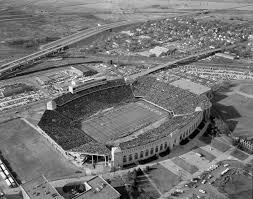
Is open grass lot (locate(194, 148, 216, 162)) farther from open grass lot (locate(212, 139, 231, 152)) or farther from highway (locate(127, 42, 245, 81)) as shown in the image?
highway (locate(127, 42, 245, 81))

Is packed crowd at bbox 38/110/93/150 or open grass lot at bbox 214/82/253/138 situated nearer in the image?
packed crowd at bbox 38/110/93/150

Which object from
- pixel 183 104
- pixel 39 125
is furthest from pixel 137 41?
pixel 39 125

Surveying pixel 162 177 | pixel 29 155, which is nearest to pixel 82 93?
pixel 29 155

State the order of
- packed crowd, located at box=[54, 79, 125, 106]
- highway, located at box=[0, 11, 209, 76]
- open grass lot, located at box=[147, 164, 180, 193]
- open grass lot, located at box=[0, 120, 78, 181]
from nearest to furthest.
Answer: open grass lot, located at box=[147, 164, 180, 193] → open grass lot, located at box=[0, 120, 78, 181] → packed crowd, located at box=[54, 79, 125, 106] → highway, located at box=[0, 11, 209, 76]

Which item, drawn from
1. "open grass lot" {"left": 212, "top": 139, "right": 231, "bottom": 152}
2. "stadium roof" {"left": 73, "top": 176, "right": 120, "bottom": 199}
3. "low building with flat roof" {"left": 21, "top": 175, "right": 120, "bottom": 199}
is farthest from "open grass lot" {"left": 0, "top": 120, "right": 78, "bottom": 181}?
"open grass lot" {"left": 212, "top": 139, "right": 231, "bottom": 152}

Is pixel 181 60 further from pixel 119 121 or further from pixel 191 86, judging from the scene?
pixel 119 121

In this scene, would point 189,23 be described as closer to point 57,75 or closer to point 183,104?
point 57,75

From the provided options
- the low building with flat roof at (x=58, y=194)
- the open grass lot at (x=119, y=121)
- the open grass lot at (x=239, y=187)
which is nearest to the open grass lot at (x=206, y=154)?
the open grass lot at (x=239, y=187)
